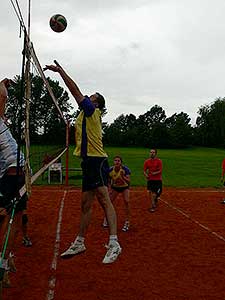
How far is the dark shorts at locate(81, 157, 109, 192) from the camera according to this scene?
6.27 meters

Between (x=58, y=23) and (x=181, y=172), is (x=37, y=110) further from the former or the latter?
(x=181, y=172)

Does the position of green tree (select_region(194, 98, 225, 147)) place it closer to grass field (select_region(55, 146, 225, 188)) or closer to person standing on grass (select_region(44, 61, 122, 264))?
grass field (select_region(55, 146, 225, 188))

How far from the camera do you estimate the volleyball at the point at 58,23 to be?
805 cm

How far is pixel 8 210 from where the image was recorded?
6.27 meters

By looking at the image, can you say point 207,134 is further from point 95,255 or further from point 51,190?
point 95,255

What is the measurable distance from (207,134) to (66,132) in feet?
255

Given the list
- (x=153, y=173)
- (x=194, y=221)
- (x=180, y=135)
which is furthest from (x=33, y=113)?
(x=180, y=135)

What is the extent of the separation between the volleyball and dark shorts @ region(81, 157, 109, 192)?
272 cm

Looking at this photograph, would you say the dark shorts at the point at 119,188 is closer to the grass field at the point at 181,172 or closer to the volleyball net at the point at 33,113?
the volleyball net at the point at 33,113

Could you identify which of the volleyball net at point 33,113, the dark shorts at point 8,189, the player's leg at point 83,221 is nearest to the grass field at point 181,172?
→ the volleyball net at point 33,113

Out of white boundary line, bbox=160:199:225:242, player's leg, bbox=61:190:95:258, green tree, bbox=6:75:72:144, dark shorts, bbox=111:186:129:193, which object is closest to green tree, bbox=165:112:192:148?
green tree, bbox=6:75:72:144

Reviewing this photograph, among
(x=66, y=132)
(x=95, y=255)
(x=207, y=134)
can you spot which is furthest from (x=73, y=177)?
(x=207, y=134)

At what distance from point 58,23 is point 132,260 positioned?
4032mm

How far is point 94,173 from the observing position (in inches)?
247
